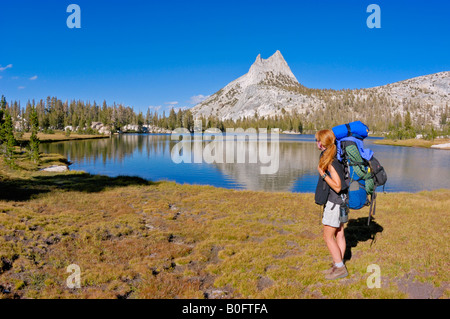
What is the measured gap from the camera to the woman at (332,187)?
7.02 m

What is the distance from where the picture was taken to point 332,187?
7.00 meters

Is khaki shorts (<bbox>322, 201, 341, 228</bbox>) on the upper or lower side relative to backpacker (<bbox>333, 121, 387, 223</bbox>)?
lower

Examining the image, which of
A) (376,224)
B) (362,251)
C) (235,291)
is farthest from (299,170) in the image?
(235,291)

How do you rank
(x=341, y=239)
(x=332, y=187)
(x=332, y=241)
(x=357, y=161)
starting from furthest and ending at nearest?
(x=341, y=239) < (x=332, y=241) < (x=357, y=161) < (x=332, y=187)

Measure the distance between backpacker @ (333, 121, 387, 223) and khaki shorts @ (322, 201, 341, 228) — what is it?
1.77ft

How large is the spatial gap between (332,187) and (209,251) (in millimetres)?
5993

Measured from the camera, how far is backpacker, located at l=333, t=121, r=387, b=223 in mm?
7395

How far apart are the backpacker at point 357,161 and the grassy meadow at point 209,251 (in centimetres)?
255

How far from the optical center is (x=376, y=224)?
13414 mm
